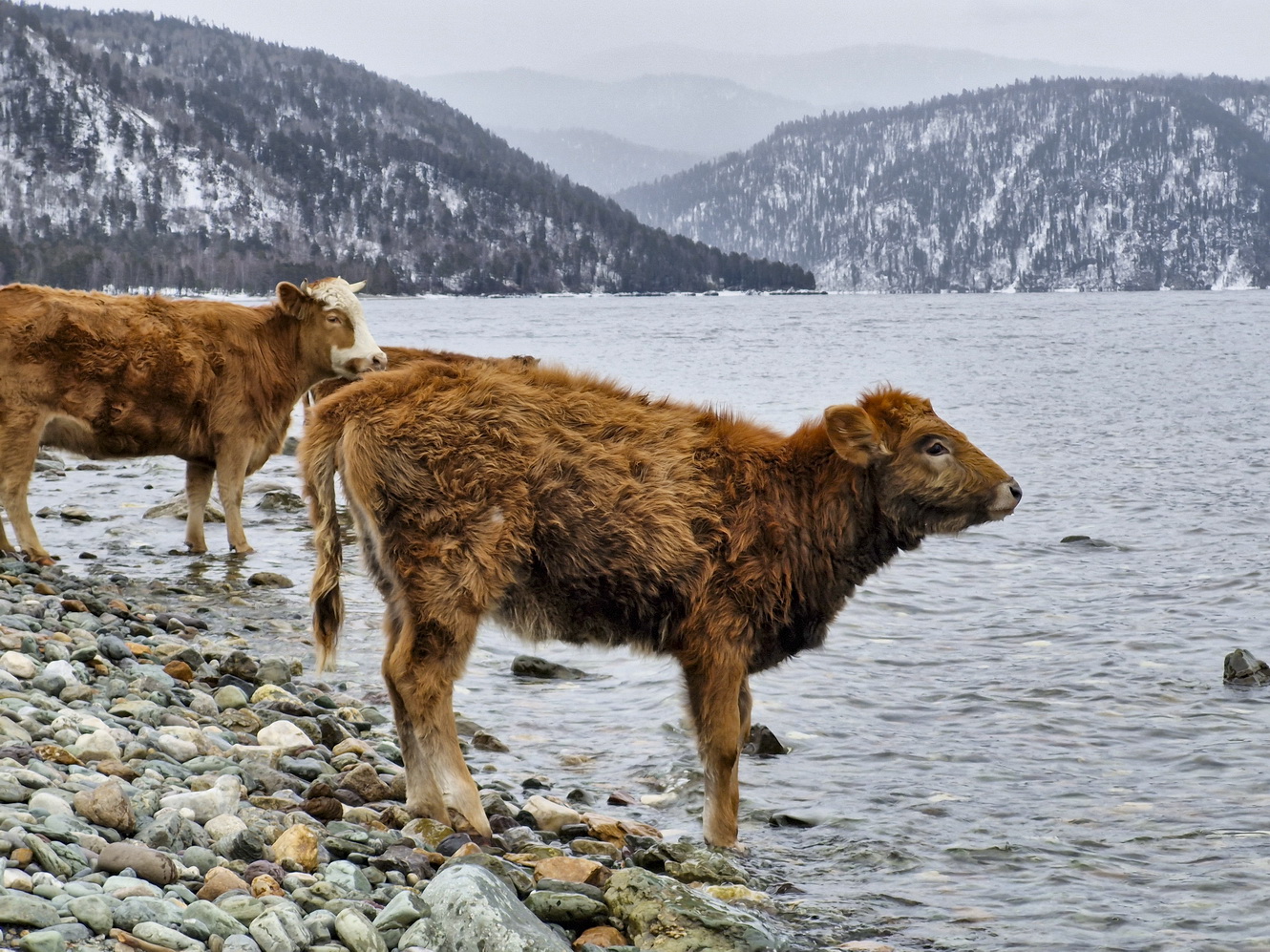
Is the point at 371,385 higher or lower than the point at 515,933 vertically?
higher

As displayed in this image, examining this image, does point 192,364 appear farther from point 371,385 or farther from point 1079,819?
point 1079,819

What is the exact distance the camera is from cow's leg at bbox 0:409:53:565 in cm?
1144

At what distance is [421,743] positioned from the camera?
625 cm

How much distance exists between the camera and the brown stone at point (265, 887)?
4.66m

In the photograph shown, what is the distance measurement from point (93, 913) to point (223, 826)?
127 centimetres

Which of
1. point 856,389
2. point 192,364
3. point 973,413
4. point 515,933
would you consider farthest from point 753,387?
point 515,933

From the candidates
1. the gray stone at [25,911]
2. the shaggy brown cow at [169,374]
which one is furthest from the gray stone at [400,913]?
the shaggy brown cow at [169,374]

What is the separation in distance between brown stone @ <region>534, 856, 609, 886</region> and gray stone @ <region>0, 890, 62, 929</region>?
7.89 feet

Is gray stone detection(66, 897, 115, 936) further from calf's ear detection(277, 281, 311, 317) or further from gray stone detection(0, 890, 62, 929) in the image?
calf's ear detection(277, 281, 311, 317)

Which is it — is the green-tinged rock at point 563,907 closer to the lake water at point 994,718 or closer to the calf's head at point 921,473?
the lake water at point 994,718

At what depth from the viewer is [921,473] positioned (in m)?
7.10

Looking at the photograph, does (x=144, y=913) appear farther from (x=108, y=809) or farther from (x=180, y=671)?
(x=180, y=671)

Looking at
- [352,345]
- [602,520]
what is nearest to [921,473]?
[602,520]

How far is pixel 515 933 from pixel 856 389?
1337 inches
